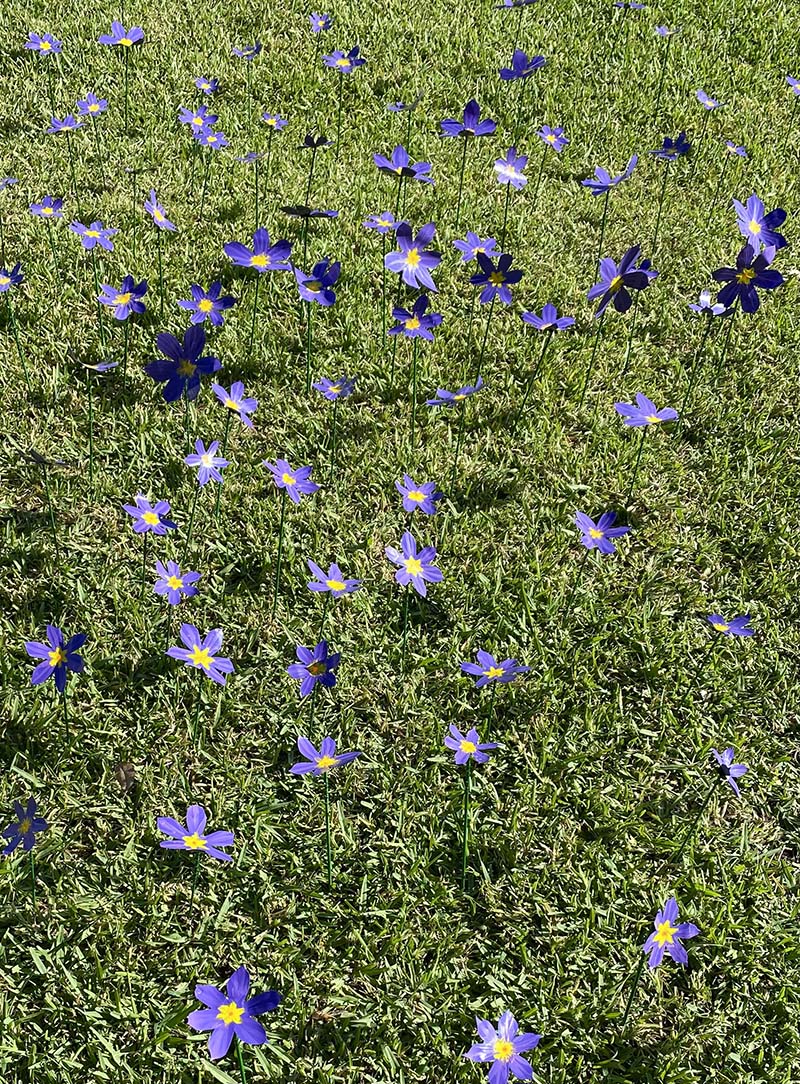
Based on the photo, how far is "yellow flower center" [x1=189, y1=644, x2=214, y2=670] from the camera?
2.06 m

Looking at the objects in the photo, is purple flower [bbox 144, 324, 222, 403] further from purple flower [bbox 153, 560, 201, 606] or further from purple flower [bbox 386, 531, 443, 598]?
purple flower [bbox 386, 531, 443, 598]

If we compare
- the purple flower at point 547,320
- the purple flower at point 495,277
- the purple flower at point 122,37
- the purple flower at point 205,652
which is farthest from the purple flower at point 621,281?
the purple flower at point 122,37

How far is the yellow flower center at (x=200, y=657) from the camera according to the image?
6.75 feet

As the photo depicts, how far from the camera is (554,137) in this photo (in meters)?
3.62

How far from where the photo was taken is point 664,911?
5.74ft

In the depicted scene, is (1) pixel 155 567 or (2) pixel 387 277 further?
(2) pixel 387 277

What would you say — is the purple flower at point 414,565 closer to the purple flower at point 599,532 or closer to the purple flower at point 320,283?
the purple flower at point 599,532

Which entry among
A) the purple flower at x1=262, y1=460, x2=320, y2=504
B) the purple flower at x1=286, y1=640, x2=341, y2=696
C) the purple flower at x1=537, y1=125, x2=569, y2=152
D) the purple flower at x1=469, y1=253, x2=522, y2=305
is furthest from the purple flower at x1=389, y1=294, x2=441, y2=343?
the purple flower at x1=537, y1=125, x2=569, y2=152

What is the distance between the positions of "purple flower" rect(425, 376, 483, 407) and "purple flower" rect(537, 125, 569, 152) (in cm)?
128

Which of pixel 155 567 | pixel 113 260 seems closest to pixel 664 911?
pixel 155 567

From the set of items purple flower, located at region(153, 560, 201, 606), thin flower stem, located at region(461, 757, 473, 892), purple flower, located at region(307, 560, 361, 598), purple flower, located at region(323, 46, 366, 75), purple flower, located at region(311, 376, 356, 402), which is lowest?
thin flower stem, located at region(461, 757, 473, 892)

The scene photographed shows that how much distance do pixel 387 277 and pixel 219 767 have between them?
1.78 meters

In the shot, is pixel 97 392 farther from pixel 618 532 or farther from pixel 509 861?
pixel 509 861

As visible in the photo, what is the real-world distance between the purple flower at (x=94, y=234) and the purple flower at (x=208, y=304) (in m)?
0.38
